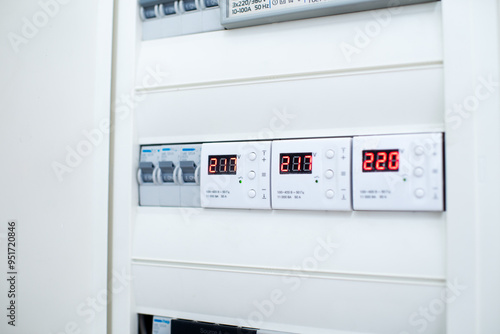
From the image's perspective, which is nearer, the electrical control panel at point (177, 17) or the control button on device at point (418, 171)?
the control button on device at point (418, 171)

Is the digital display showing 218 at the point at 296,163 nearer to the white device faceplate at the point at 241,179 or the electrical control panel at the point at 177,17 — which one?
the white device faceplate at the point at 241,179

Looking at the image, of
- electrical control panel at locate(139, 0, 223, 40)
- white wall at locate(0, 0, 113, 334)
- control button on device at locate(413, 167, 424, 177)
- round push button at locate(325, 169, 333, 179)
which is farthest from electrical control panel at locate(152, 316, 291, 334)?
electrical control panel at locate(139, 0, 223, 40)

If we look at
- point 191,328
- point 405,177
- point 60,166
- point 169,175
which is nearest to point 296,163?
point 405,177

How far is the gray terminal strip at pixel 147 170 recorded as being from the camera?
39.5 inches

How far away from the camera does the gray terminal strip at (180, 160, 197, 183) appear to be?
976 mm

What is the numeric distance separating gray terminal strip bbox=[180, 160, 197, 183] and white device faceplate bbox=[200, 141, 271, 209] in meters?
0.04

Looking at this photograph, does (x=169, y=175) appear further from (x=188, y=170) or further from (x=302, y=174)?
(x=302, y=174)

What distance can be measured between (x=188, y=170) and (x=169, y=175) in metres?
0.06

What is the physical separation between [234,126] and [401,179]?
43 centimetres

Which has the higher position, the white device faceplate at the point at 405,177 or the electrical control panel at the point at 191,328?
the white device faceplate at the point at 405,177

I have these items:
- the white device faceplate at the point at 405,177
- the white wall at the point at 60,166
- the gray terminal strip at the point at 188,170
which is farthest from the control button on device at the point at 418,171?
the white wall at the point at 60,166

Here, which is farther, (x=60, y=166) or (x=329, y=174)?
(x=60, y=166)

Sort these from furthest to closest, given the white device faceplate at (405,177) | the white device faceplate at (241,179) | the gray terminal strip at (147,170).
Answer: the gray terminal strip at (147,170), the white device faceplate at (241,179), the white device faceplate at (405,177)

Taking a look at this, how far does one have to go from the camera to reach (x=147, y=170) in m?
1.01
